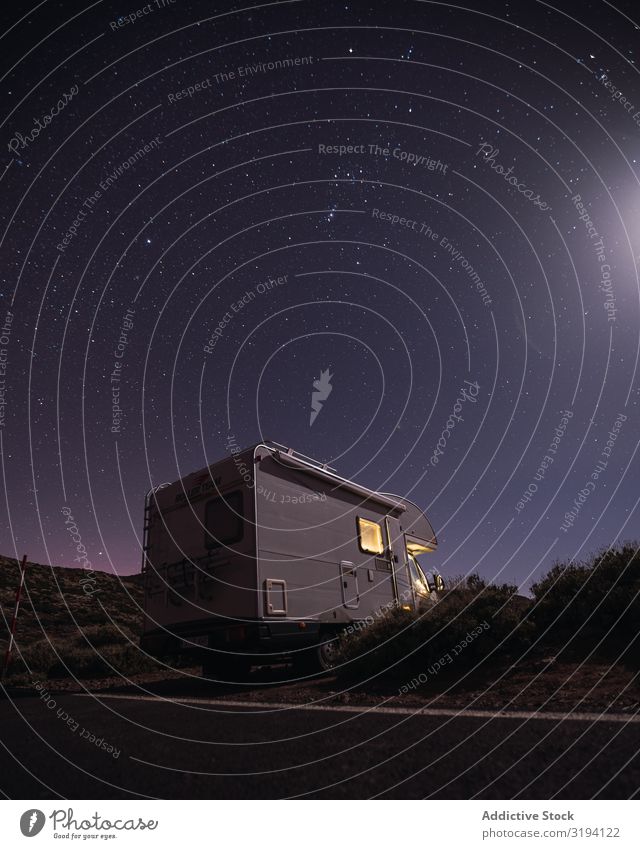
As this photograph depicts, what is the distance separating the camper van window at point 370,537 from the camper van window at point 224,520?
3.02 m

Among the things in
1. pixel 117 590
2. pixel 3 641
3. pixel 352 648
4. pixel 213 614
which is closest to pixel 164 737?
pixel 213 614

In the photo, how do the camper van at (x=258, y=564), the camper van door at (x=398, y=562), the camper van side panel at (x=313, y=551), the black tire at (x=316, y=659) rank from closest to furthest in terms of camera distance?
the camper van at (x=258, y=564)
the camper van side panel at (x=313, y=551)
the black tire at (x=316, y=659)
the camper van door at (x=398, y=562)

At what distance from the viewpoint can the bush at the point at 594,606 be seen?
6992mm

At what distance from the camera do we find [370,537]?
1097 cm

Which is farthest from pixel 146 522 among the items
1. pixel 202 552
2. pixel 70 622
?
pixel 70 622

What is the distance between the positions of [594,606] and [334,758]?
6600 millimetres

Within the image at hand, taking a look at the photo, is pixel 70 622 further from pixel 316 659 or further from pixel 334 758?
pixel 334 758

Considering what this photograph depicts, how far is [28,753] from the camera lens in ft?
11.2

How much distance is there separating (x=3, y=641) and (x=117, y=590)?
12679 millimetres

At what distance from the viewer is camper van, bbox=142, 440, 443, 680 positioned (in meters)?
8.13

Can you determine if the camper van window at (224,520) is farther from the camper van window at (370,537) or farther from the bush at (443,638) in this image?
the camper van window at (370,537)

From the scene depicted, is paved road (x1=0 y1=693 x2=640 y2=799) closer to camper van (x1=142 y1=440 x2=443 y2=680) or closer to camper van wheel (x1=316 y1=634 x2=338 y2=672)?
camper van (x1=142 y1=440 x2=443 y2=680)

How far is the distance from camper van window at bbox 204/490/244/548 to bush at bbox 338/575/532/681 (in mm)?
2725

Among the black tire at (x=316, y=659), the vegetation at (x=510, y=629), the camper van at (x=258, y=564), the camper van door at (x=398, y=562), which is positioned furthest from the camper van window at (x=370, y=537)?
the black tire at (x=316, y=659)
